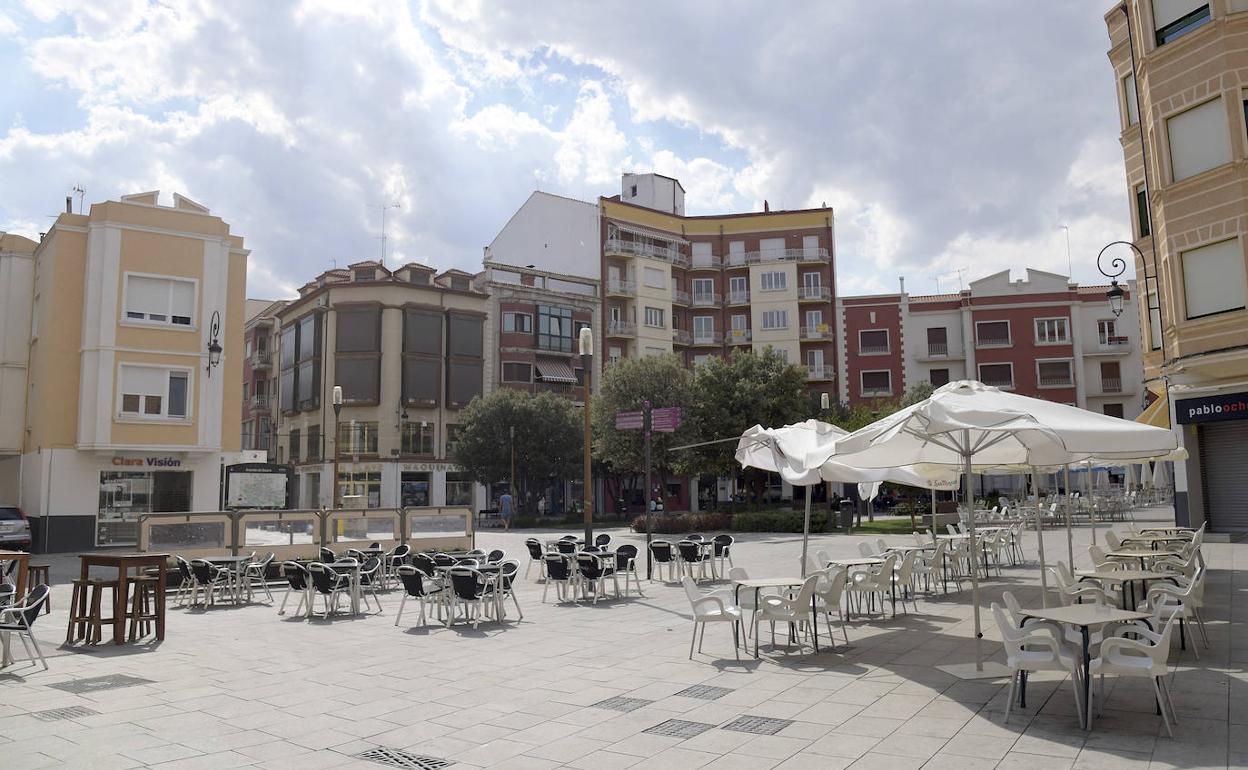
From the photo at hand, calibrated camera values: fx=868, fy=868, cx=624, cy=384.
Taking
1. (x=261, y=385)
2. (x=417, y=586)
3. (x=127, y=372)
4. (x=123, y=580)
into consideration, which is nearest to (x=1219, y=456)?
(x=417, y=586)

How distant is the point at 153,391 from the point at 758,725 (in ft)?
87.3

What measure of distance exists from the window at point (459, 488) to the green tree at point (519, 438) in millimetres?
4863

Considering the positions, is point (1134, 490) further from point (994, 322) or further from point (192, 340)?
point (192, 340)

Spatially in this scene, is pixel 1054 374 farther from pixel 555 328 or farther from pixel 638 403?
pixel 555 328

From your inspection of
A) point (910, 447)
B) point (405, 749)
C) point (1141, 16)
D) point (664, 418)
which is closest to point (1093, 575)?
point (910, 447)

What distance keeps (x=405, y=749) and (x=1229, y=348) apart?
64.5 ft

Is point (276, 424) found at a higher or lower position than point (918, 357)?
lower

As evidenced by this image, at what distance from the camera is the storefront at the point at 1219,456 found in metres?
21.4

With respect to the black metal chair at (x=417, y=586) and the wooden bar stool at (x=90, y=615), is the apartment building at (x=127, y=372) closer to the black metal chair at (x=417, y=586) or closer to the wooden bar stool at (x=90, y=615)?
the wooden bar stool at (x=90, y=615)

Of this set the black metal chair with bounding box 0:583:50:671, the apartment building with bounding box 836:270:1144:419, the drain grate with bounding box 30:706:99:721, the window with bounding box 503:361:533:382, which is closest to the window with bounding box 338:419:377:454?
the window with bounding box 503:361:533:382

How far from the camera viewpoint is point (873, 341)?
56.9 metres

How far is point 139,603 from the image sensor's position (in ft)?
37.3

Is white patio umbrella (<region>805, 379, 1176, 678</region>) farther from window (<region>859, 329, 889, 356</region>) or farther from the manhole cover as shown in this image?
window (<region>859, 329, 889, 356</region>)

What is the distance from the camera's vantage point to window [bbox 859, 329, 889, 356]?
56688 mm
